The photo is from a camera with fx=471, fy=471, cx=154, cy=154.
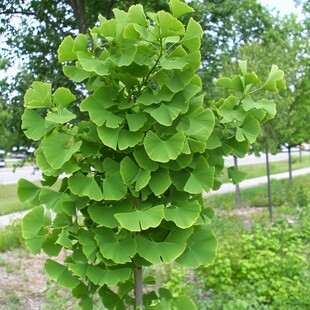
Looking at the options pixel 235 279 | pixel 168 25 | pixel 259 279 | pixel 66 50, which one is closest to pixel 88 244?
pixel 66 50

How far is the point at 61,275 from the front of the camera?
199cm

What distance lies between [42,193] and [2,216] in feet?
33.7

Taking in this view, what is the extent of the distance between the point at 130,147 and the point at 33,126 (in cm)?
39

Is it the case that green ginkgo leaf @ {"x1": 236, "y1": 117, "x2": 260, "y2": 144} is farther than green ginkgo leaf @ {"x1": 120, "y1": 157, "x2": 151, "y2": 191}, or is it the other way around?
green ginkgo leaf @ {"x1": 236, "y1": 117, "x2": 260, "y2": 144}

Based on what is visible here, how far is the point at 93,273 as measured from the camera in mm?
1899

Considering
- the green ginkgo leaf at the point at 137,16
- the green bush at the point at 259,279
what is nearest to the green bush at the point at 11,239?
the green bush at the point at 259,279

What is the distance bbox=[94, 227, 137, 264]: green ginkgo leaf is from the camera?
180 cm

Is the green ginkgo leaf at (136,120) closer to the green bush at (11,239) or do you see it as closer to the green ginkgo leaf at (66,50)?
the green ginkgo leaf at (66,50)

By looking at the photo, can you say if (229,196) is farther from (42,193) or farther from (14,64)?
(42,193)

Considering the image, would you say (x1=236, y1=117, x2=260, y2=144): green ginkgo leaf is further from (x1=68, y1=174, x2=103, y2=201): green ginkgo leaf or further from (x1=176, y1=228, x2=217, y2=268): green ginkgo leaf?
(x1=68, y1=174, x2=103, y2=201): green ginkgo leaf

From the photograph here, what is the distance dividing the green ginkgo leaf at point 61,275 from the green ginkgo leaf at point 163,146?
659mm

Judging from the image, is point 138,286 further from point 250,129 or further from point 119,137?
point 250,129

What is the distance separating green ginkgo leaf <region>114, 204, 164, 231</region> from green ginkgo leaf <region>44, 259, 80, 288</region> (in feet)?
1.45

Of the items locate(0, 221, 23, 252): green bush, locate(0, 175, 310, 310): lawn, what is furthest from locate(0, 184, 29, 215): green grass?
locate(0, 175, 310, 310): lawn
